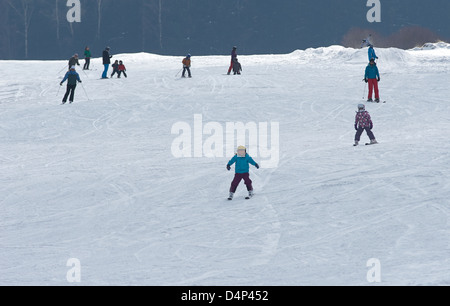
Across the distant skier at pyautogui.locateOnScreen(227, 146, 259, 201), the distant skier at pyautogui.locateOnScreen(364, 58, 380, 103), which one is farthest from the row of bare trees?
the distant skier at pyautogui.locateOnScreen(227, 146, 259, 201)

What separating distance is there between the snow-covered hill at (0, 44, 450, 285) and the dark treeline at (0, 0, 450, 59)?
3455 centimetres

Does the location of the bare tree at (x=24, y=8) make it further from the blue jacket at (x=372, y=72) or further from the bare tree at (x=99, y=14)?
the blue jacket at (x=372, y=72)

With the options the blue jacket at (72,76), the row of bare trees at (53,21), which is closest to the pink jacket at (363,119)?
the blue jacket at (72,76)

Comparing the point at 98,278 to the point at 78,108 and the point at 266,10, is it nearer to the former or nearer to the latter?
the point at 78,108

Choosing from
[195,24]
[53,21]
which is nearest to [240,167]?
[195,24]

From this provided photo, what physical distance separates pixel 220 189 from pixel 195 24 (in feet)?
162

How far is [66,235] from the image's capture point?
10.8 meters

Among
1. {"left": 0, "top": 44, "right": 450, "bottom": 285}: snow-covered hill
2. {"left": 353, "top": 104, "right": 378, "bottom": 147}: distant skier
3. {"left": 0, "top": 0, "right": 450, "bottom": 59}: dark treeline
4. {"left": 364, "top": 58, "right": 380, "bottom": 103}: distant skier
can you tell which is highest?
{"left": 0, "top": 0, "right": 450, "bottom": 59}: dark treeline

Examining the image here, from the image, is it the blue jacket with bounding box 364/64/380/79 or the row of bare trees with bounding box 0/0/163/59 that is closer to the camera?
the blue jacket with bounding box 364/64/380/79

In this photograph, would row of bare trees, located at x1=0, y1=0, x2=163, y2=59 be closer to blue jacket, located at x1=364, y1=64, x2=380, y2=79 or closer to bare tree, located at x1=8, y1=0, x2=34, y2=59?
bare tree, located at x1=8, y1=0, x2=34, y2=59

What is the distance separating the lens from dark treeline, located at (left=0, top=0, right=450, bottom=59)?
5931 centimetres

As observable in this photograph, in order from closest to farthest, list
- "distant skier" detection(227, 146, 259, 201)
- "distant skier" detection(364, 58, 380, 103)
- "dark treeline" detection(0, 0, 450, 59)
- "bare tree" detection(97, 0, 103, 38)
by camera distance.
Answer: "distant skier" detection(227, 146, 259, 201) → "distant skier" detection(364, 58, 380, 103) → "bare tree" detection(97, 0, 103, 38) → "dark treeline" detection(0, 0, 450, 59)

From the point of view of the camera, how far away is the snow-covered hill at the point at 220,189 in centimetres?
908

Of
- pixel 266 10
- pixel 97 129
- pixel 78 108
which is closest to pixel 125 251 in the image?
pixel 97 129
